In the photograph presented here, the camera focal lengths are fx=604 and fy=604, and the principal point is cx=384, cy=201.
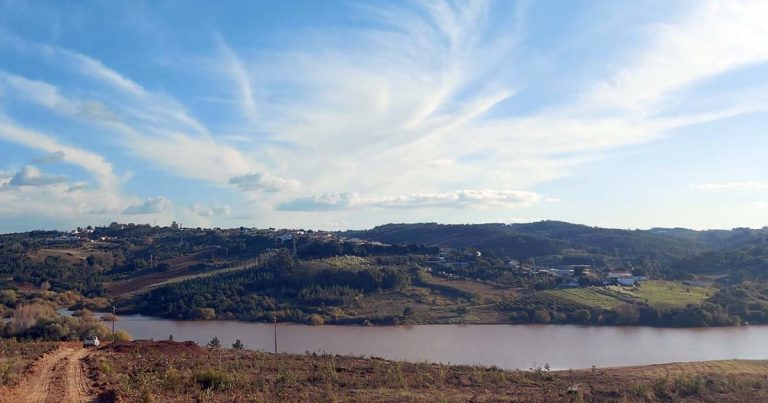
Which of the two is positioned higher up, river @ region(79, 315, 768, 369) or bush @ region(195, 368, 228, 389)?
bush @ region(195, 368, 228, 389)

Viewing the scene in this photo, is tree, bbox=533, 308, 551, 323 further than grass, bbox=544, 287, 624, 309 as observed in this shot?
No

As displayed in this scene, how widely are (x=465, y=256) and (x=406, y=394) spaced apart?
229 ft

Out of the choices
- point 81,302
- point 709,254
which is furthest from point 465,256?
point 81,302

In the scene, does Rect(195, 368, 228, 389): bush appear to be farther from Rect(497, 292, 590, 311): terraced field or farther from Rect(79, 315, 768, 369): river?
Rect(497, 292, 590, 311): terraced field

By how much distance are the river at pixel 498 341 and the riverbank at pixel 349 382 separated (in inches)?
480

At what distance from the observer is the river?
37.6m

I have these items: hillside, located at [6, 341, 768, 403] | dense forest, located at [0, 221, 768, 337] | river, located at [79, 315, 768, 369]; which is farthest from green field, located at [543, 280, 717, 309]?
hillside, located at [6, 341, 768, 403]

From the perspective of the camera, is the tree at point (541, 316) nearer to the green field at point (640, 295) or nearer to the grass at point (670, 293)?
the green field at point (640, 295)

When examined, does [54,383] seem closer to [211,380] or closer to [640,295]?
[211,380]

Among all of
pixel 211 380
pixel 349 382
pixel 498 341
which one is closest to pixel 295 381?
pixel 349 382

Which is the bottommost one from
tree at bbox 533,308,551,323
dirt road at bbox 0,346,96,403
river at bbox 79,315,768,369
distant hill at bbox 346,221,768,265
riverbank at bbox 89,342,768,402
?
river at bbox 79,315,768,369

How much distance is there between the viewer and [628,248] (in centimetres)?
10838

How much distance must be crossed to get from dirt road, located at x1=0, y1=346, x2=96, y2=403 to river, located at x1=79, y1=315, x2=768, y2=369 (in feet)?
53.5

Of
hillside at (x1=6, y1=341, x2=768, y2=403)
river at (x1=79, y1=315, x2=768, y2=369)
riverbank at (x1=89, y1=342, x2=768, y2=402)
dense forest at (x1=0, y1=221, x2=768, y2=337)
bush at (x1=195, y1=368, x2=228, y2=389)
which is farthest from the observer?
dense forest at (x1=0, y1=221, x2=768, y2=337)
